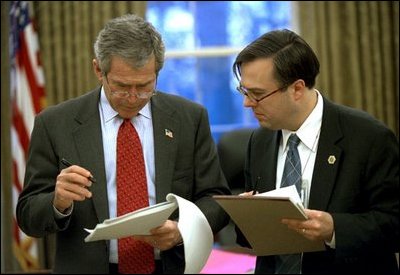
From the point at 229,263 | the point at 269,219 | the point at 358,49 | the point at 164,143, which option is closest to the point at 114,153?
the point at 164,143

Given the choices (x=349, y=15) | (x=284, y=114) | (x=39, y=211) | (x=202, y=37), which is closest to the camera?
(x=39, y=211)

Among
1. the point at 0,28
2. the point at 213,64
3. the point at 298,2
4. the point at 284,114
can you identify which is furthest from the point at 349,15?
the point at 284,114

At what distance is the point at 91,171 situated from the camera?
2.50 m

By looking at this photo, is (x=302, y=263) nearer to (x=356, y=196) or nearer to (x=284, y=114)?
(x=356, y=196)

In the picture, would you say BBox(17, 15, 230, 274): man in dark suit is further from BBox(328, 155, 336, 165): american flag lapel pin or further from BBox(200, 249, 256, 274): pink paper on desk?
BBox(200, 249, 256, 274): pink paper on desk

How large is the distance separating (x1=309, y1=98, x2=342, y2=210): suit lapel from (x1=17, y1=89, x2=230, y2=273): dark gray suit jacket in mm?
344

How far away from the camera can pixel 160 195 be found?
2.51 metres

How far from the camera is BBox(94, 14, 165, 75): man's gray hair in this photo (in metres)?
2.43

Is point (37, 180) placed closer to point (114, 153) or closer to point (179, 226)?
point (114, 153)

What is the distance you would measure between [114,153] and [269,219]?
62 centimetres

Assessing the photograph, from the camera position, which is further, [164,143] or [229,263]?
[229,263]

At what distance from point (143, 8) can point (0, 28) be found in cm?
119

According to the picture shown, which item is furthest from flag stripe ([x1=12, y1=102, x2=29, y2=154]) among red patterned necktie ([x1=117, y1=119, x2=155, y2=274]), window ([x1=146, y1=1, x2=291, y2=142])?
red patterned necktie ([x1=117, y1=119, x2=155, y2=274])

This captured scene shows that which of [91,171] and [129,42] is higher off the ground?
[129,42]
